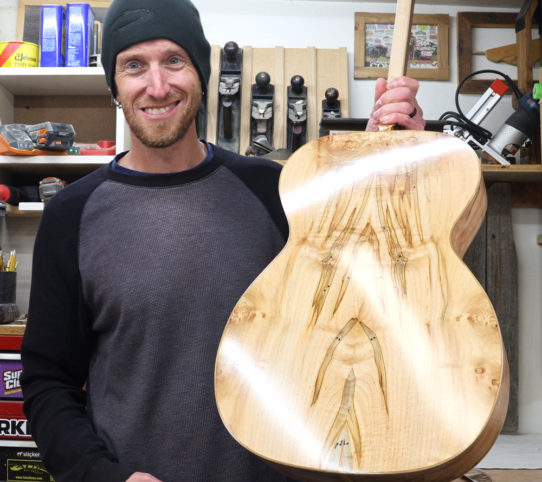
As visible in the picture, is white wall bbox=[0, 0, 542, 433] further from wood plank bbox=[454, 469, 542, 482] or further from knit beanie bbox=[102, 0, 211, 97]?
knit beanie bbox=[102, 0, 211, 97]

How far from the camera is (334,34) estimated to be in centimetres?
295

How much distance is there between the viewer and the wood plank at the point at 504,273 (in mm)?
2770

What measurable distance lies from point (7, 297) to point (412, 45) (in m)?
2.08

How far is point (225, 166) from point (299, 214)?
0.96 feet

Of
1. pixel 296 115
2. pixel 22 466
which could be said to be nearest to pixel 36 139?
pixel 296 115

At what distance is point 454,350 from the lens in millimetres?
706

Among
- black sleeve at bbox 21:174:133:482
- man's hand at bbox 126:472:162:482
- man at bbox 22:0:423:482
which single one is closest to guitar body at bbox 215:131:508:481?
man at bbox 22:0:423:482

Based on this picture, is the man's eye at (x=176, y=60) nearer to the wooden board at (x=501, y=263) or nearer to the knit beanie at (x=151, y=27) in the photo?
the knit beanie at (x=151, y=27)

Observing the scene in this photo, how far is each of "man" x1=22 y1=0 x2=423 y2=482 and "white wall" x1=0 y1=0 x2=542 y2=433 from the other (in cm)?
189

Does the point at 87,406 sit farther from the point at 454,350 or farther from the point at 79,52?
the point at 79,52

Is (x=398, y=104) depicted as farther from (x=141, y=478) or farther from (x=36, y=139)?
(x=36, y=139)

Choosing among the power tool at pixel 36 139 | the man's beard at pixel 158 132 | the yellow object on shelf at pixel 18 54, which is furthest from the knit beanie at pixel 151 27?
the yellow object on shelf at pixel 18 54

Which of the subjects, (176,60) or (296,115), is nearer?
(176,60)

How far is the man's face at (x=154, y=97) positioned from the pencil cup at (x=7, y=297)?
5.29ft
